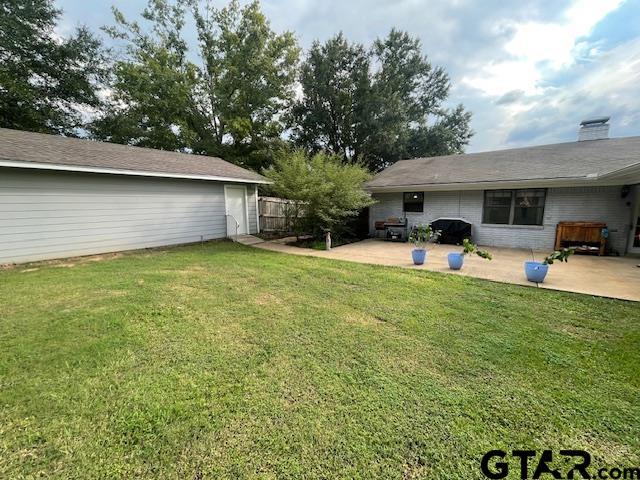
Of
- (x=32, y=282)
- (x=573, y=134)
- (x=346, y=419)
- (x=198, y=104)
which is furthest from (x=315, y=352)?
(x=198, y=104)

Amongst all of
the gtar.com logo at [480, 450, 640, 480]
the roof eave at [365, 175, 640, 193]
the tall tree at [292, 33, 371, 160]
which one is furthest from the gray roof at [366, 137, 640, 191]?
the tall tree at [292, 33, 371, 160]

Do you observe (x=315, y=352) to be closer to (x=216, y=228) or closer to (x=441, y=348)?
(x=441, y=348)

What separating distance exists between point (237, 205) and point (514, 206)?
9.96 metres

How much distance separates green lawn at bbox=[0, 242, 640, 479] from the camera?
5.30 ft

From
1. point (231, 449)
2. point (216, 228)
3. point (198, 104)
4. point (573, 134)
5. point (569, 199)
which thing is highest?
point (198, 104)

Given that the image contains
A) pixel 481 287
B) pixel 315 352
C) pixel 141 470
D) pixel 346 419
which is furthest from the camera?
pixel 481 287

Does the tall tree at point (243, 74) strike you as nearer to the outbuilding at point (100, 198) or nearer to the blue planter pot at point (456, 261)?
the outbuilding at point (100, 198)

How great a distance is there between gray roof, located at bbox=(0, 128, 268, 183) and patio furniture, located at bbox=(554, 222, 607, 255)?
10085 mm

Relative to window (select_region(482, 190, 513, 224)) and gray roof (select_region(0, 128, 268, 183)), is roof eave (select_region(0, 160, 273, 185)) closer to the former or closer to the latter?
gray roof (select_region(0, 128, 268, 183))

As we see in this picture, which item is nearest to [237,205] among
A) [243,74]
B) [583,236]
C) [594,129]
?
[243,74]

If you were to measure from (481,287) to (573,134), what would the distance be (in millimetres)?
9916

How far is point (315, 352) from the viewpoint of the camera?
2.72 metres

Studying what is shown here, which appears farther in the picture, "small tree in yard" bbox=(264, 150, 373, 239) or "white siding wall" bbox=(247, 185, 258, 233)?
"white siding wall" bbox=(247, 185, 258, 233)

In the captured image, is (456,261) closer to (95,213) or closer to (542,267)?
(542,267)
